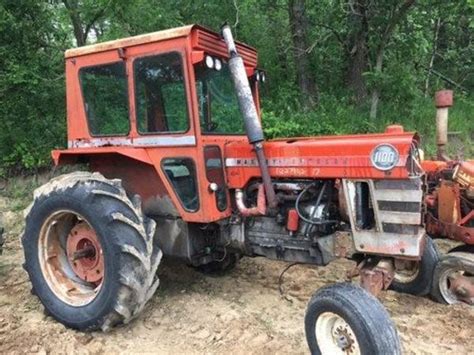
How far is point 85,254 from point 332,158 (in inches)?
81.6

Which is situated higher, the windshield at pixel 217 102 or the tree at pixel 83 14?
the tree at pixel 83 14

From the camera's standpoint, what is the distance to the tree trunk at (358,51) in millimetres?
8836

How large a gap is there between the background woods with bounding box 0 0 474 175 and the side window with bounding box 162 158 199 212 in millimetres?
4070

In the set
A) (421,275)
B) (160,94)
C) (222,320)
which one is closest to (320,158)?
(160,94)

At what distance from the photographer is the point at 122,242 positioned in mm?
3650

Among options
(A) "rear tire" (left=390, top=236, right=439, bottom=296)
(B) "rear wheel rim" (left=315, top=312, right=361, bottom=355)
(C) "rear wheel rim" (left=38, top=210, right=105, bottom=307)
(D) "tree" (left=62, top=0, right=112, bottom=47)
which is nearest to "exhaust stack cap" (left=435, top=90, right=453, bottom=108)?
(A) "rear tire" (left=390, top=236, right=439, bottom=296)

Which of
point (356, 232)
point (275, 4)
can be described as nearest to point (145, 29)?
point (275, 4)

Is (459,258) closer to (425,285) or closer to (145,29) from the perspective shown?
(425,285)

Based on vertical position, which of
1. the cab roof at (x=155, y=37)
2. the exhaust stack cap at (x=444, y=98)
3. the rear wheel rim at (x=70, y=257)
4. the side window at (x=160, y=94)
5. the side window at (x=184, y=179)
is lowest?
the rear wheel rim at (x=70, y=257)

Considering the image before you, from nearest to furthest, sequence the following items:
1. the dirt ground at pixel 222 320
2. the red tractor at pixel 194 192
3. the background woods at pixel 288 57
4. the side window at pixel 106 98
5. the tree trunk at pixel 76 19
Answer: the red tractor at pixel 194 192
the dirt ground at pixel 222 320
the side window at pixel 106 98
the background woods at pixel 288 57
the tree trunk at pixel 76 19

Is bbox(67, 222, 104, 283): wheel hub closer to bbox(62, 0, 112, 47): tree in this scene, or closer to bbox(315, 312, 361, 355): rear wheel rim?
bbox(315, 312, 361, 355): rear wheel rim

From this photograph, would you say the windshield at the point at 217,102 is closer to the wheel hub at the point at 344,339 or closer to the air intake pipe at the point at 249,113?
the air intake pipe at the point at 249,113

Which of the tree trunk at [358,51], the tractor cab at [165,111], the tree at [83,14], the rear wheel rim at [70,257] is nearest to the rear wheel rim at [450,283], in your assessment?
the tractor cab at [165,111]

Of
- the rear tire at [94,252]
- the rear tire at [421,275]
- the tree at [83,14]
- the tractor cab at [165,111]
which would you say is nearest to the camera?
the rear tire at [94,252]
